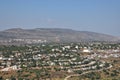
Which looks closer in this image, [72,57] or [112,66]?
[112,66]

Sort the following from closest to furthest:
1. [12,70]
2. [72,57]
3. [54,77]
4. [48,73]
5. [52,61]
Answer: [54,77] < [48,73] < [12,70] < [52,61] < [72,57]

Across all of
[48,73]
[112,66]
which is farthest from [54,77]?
[112,66]

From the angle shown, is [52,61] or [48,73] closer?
[48,73]

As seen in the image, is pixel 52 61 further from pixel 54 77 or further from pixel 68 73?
pixel 54 77

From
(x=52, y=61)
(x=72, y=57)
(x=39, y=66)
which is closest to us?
(x=39, y=66)

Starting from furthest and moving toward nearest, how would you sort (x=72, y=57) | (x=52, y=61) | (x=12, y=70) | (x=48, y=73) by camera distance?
(x=72, y=57), (x=52, y=61), (x=12, y=70), (x=48, y=73)

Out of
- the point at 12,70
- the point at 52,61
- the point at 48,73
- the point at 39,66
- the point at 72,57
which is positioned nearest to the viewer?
the point at 48,73

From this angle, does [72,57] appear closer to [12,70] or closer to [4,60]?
[4,60]

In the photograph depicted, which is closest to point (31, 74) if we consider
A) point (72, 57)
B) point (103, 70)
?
point (103, 70)
